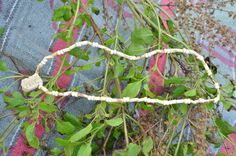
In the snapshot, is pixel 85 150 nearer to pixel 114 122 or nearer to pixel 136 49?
pixel 114 122

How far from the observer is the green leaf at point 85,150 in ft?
2.57

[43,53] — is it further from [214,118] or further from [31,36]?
[214,118]

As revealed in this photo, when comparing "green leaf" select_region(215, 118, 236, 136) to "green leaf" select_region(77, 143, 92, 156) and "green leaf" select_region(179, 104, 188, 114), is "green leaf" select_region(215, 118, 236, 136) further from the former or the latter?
"green leaf" select_region(77, 143, 92, 156)

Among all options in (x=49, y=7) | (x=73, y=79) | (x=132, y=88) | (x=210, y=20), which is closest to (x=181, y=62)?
(x=210, y=20)

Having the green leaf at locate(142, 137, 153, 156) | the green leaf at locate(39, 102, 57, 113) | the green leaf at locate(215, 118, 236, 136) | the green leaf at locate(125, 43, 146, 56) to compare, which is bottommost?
the green leaf at locate(215, 118, 236, 136)

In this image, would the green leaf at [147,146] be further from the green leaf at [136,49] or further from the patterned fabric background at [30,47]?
the patterned fabric background at [30,47]

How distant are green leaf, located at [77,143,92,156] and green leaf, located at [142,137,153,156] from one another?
105 mm

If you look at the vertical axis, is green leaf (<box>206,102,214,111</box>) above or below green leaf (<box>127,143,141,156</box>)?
above

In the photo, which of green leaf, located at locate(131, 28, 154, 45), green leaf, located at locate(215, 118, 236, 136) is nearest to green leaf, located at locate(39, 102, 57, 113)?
green leaf, located at locate(131, 28, 154, 45)

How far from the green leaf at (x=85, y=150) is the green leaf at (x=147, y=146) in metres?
0.10

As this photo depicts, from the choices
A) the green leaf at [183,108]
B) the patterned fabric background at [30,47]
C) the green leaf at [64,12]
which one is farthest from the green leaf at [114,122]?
the patterned fabric background at [30,47]

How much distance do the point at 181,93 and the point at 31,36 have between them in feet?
1.84

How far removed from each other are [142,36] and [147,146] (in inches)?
8.8

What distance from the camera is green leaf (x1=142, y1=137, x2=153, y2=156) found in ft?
2.70
